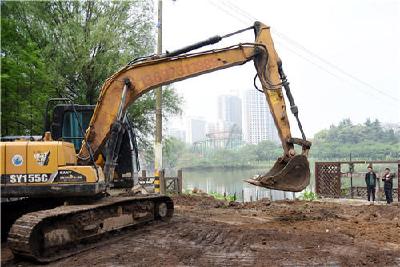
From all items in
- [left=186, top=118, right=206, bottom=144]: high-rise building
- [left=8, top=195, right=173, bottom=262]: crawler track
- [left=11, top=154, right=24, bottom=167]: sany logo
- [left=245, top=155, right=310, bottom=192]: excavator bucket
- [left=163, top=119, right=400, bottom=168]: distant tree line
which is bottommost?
[left=8, top=195, right=173, bottom=262]: crawler track

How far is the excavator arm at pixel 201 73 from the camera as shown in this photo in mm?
8414

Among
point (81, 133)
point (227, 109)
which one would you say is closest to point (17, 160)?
point (81, 133)

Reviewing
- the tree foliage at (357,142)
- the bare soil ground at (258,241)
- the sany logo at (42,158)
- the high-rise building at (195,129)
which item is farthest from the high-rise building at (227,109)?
the sany logo at (42,158)

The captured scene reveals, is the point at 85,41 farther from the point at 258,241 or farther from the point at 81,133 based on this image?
the point at 258,241

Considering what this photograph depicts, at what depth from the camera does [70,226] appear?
7.21 meters

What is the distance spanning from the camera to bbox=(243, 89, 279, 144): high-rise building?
102 feet

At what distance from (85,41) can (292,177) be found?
46.1 ft

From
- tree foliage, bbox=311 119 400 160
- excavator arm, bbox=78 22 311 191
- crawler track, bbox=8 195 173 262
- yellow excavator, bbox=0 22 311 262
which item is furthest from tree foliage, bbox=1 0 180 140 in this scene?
tree foliage, bbox=311 119 400 160

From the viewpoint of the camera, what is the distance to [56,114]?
9281 millimetres

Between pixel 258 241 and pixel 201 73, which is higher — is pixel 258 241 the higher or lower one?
the lower one

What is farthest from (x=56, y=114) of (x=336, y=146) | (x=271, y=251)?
(x=336, y=146)

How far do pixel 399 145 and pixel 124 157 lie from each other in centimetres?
2911

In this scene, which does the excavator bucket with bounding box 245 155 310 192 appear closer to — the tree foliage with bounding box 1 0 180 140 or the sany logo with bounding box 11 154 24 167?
the sany logo with bounding box 11 154 24 167

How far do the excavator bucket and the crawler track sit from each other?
2441mm
